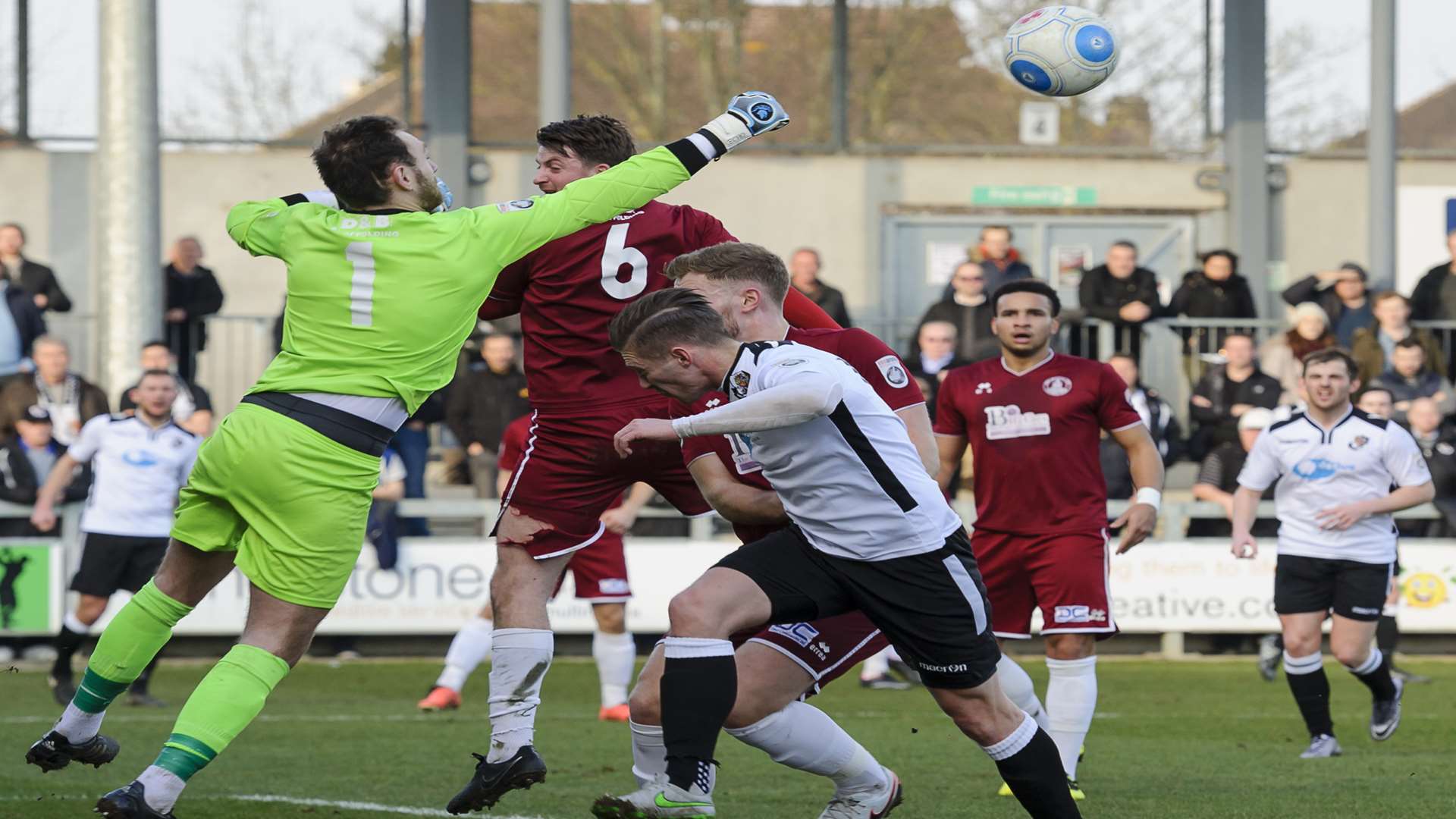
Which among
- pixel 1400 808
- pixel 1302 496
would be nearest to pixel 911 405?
pixel 1400 808

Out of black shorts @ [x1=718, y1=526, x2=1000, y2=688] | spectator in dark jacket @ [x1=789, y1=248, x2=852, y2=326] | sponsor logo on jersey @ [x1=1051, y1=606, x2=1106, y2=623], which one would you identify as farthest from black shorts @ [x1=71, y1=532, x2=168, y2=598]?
black shorts @ [x1=718, y1=526, x2=1000, y2=688]

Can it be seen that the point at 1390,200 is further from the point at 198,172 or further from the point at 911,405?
the point at 911,405

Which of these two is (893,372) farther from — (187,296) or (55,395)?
(187,296)

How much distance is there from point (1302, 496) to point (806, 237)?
11.3 m

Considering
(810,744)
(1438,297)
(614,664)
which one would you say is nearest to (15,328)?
(614,664)

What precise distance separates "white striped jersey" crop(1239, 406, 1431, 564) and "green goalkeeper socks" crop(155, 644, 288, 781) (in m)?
5.80

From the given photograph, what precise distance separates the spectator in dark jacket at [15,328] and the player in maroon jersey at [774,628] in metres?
9.80

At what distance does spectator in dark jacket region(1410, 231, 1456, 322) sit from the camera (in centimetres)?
1645

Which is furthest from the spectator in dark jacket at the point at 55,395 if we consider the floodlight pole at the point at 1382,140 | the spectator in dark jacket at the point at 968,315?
the floodlight pole at the point at 1382,140

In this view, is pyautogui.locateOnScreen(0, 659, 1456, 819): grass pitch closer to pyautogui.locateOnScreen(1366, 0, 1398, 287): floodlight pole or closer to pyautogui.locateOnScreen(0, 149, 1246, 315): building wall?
pyautogui.locateOnScreen(1366, 0, 1398, 287): floodlight pole

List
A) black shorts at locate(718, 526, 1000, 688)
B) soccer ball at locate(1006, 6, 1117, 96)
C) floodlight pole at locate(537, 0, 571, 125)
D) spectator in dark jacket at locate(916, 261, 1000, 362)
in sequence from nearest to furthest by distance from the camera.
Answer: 1. black shorts at locate(718, 526, 1000, 688)
2. soccer ball at locate(1006, 6, 1117, 96)
3. spectator in dark jacket at locate(916, 261, 1000, 362)
4. floodlight pole at locate(537, 0, 571, 125)

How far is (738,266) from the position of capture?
568 cm

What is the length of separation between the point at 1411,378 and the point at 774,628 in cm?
1076

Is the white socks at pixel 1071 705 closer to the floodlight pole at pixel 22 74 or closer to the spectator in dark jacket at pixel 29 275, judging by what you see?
the spectator in dark jacket at pixel 29 275
